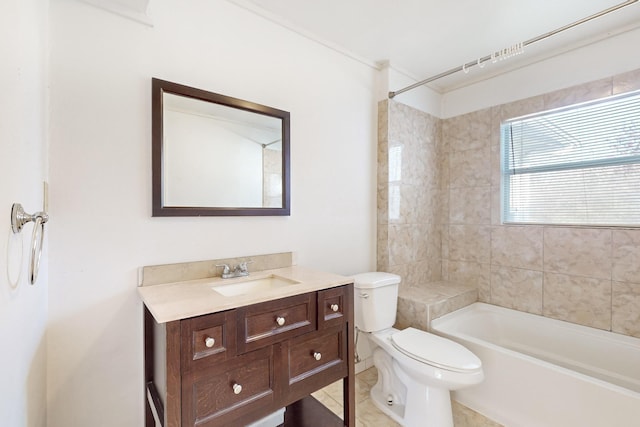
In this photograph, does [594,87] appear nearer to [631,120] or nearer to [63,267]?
[631,120]

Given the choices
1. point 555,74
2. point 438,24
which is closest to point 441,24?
point 438,24

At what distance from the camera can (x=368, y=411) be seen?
1809mm

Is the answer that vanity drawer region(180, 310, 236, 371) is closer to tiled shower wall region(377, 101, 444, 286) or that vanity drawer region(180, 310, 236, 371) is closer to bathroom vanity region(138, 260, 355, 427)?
bathroom vanity region(138, 260, 355, 427)

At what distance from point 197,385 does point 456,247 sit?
2427 mm

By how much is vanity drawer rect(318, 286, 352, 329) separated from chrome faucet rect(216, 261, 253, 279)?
1.54 ft

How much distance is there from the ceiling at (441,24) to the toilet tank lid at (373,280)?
165 cm

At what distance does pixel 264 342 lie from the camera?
3.63 feet

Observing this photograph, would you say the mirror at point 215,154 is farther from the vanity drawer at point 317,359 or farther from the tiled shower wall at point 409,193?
the tiled shower wall at point 409,193

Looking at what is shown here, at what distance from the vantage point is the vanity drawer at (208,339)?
37.1 inches

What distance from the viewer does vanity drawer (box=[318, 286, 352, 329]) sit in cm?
129

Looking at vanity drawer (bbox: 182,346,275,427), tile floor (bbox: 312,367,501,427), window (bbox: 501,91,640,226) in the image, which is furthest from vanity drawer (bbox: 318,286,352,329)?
window (bbox: 501,91,640,226)

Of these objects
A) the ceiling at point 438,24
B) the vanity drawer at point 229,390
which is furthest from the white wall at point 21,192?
the ceiling at point 438,24

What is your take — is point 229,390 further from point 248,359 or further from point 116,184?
point 116,184

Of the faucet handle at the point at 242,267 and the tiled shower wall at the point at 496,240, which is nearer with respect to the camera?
the faucet handle at the point at 242,267
